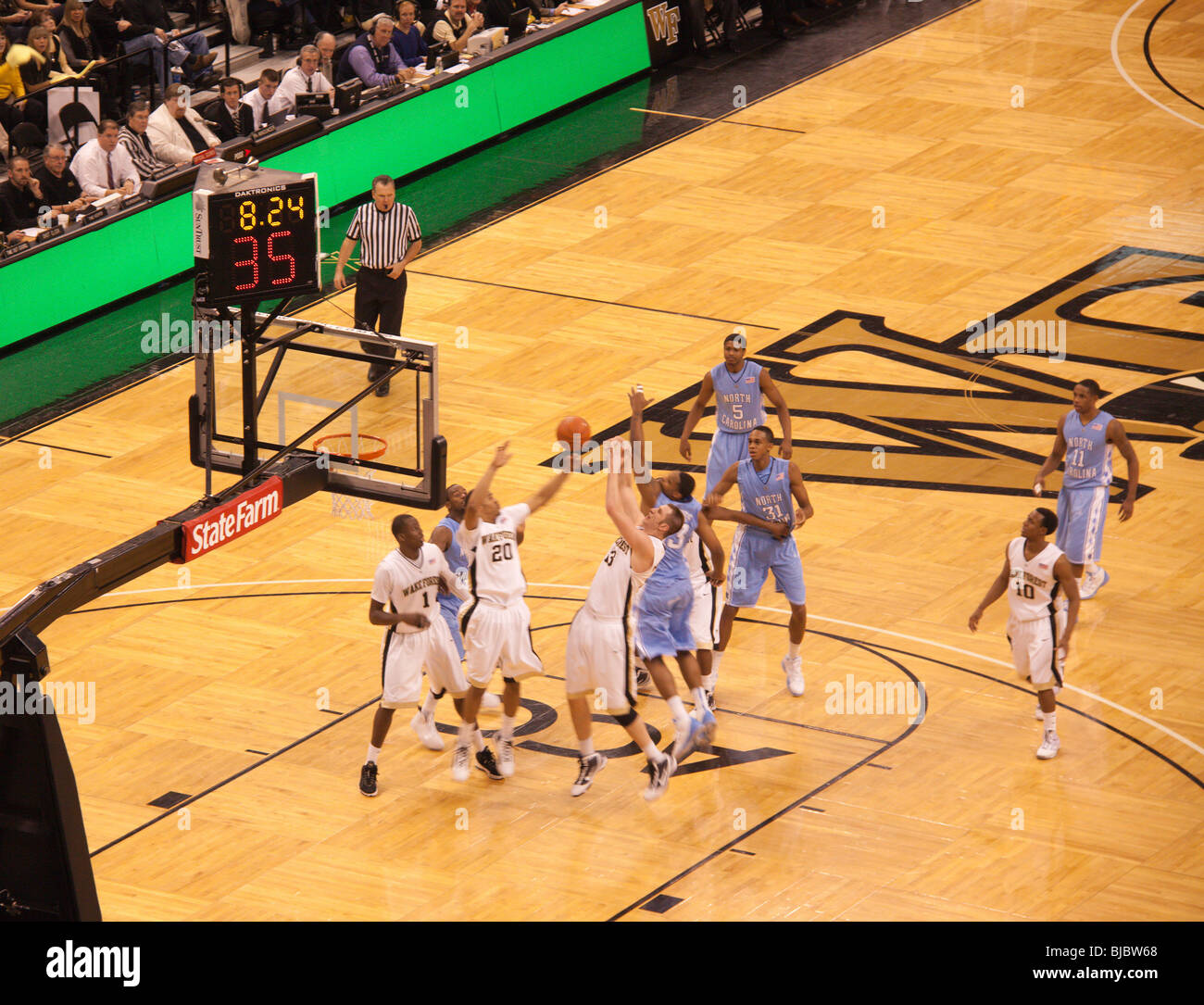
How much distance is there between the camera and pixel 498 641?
1223 centimetres

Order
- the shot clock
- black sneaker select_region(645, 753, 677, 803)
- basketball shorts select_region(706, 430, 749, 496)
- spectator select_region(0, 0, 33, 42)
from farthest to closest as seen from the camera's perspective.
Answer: spectator select_region(0, 0, 33, 42)
basketball shorts select_region(706, 430, 749, 496)
black sneaker select_region(645, 753, 677, 803)
the shot clock

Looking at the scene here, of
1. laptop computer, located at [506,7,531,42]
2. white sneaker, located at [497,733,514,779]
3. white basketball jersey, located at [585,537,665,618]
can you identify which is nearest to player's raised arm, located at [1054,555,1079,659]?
white basketball jersey, located at [585,537,665,618]

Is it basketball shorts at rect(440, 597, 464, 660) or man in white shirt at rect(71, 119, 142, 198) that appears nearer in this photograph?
basketball shorts at rect(440, 597, 464, 660)

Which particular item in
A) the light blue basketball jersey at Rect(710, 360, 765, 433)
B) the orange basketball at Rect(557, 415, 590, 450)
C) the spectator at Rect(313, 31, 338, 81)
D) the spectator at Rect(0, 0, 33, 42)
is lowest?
the light blue basketball jersey at Rect(710, 360, 765, 433)

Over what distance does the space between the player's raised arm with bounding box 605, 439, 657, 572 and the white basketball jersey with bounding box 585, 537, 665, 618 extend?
0.08 metres

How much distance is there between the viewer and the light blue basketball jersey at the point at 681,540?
1240 centimetres

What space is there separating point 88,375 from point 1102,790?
417 inches

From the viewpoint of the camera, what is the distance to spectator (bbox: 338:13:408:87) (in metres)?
23.5

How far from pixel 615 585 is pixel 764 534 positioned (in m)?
1.78

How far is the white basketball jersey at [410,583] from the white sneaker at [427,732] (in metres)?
0.97

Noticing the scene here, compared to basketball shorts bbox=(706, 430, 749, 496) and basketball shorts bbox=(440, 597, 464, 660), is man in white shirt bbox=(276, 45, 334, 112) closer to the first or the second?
basketball shorts bbox=(706, 430, 749, 496)

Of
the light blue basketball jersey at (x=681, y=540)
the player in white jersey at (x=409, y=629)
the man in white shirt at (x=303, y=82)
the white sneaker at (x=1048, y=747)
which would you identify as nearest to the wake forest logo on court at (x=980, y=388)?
the white sneaker at (x=1048, y=747)

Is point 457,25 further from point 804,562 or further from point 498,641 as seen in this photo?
point 498,641

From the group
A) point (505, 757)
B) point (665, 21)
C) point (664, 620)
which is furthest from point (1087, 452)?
point (665, 21)
